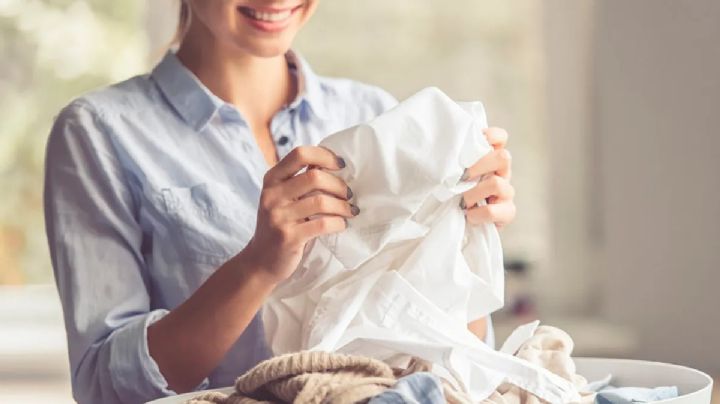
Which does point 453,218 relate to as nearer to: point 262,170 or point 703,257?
point 262,170

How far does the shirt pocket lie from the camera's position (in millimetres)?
1150

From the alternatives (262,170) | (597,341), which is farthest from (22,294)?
(262,170)

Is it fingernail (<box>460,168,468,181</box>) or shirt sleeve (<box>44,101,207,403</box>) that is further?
shirt sleeve (<box>44,101,207,403</box>)

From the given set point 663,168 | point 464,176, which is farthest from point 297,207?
point 663,168

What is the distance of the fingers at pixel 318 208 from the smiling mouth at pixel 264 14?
312 millimetres

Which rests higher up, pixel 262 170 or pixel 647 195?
pixel 262 170

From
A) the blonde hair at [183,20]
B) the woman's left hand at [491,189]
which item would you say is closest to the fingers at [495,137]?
the woman's left hand at [491,189]

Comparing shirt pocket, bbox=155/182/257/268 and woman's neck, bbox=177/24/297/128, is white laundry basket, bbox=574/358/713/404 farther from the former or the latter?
woman's neck, bbox=177/24/297/128

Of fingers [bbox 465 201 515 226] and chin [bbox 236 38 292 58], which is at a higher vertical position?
chin [bbox 236 38 292 58]

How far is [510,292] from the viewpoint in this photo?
2.84 meters

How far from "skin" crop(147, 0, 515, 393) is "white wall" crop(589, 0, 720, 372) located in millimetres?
1573

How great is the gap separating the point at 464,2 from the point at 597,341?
2.99ft

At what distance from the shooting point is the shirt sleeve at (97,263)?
1051 mm

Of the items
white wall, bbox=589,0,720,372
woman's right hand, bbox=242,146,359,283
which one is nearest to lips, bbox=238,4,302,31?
woman's right hand, bbox=242,146,359,283
